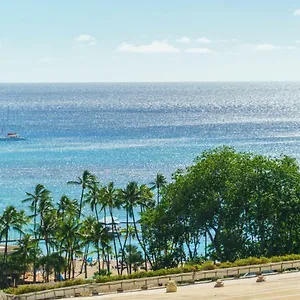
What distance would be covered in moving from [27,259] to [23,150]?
125 meters

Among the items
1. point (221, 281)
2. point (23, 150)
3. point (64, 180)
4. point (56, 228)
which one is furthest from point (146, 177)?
point (221, 281)

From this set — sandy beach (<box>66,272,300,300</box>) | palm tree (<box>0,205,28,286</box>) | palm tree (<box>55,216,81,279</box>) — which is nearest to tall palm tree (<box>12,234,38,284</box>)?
palm tree (<box>0,205,28,286</box>)

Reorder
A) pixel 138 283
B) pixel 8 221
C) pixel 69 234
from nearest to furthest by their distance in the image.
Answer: pixel 138 283, pixel 69 234, pixel 8 221

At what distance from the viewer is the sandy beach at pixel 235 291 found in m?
40.1

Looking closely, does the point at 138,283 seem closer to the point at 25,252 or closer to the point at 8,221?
the point at 25,252

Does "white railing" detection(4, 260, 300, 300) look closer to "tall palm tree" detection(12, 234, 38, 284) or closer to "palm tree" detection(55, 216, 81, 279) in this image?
"palm tree" detection(55, 216, 81, 279)

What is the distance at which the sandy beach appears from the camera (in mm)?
40125

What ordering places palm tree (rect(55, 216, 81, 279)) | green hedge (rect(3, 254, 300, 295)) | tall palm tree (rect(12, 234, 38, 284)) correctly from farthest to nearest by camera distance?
tall palm tree (rect(12, 234, 38, 284)) → palm tree (rect(55, 216, 81, 279)) → green hedge (rect(3, 254, 300, 295))

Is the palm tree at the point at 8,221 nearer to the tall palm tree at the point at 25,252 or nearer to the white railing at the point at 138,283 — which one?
the tall palm tree at the point at 25,252

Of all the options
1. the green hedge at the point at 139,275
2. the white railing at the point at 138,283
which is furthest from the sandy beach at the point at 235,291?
the green hedge at the point at 139,275

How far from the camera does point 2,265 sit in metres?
70.4

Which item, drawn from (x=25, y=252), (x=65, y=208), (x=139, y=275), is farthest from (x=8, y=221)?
(x=139, y=275)

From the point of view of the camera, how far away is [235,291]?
1631 inches

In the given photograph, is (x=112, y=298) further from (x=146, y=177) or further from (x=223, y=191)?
(x=146, y=177)
